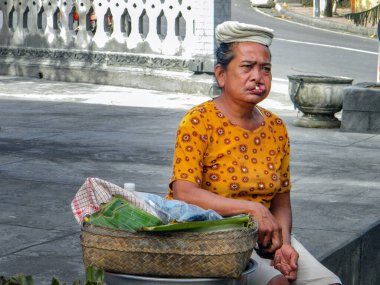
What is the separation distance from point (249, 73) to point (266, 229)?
692 mm

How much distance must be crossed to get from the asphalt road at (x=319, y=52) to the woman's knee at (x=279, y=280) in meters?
13.6

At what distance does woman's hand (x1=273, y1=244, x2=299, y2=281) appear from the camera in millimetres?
4484

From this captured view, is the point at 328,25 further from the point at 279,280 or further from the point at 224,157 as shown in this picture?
the point at 279,280

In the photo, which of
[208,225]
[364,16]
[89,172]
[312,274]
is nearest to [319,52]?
→ [364,16]

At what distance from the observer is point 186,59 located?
16188mm

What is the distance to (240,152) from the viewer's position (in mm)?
4699

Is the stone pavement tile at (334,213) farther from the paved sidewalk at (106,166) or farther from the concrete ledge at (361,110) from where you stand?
the concrete ledge at (361,110)

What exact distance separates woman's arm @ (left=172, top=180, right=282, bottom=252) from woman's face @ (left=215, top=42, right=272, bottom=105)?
0.47m

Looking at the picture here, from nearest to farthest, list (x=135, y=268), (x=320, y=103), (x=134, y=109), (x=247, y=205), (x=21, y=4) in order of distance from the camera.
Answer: (x=135, y=268)
(x=247, y=205)
(x=320, y=103)
(x=134, y=109)
(x=21, y=4)

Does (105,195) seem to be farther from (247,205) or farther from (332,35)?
(332,35)

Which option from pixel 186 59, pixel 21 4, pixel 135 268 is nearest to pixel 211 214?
A: pixel 135 268

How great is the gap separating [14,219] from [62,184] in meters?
1.47

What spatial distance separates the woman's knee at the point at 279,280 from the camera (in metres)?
4.35

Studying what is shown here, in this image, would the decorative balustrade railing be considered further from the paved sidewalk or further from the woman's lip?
the woman's lip
